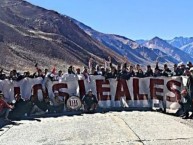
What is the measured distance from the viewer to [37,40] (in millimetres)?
87750

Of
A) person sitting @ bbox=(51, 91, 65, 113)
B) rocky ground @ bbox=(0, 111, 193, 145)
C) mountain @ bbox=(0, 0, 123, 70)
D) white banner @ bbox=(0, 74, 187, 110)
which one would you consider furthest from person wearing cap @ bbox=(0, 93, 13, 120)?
mountain @ bbox=(0, 0, 123, 70)

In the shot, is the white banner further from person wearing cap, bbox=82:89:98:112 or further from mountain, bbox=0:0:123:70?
mountain, bbox=0:0:123:70

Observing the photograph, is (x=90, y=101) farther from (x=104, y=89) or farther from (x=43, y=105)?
(x=43, y=105)

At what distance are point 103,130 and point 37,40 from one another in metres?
75.7

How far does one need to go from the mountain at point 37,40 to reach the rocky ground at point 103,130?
49.5 meters

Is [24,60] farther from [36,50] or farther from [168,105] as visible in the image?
[168,105]

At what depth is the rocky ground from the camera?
38.7ft

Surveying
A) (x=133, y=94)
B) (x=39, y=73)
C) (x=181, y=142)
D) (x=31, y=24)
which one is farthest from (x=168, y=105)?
(x=31, y=24)

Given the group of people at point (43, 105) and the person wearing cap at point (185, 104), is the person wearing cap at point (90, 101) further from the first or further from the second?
the person wearing cap at point (185, 104)

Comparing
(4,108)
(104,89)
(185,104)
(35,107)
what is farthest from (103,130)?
(104,89)

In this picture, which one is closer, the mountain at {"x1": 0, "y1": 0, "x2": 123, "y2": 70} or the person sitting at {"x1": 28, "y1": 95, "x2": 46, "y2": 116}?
the person sitting at {"x1": 28, "y1": 95, "x2": 46, "y2": 116}

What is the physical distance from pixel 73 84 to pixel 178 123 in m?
6.19

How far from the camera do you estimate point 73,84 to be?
63.5ft

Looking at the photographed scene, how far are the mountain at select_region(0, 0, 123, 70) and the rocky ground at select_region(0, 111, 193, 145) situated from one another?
49.5 m
